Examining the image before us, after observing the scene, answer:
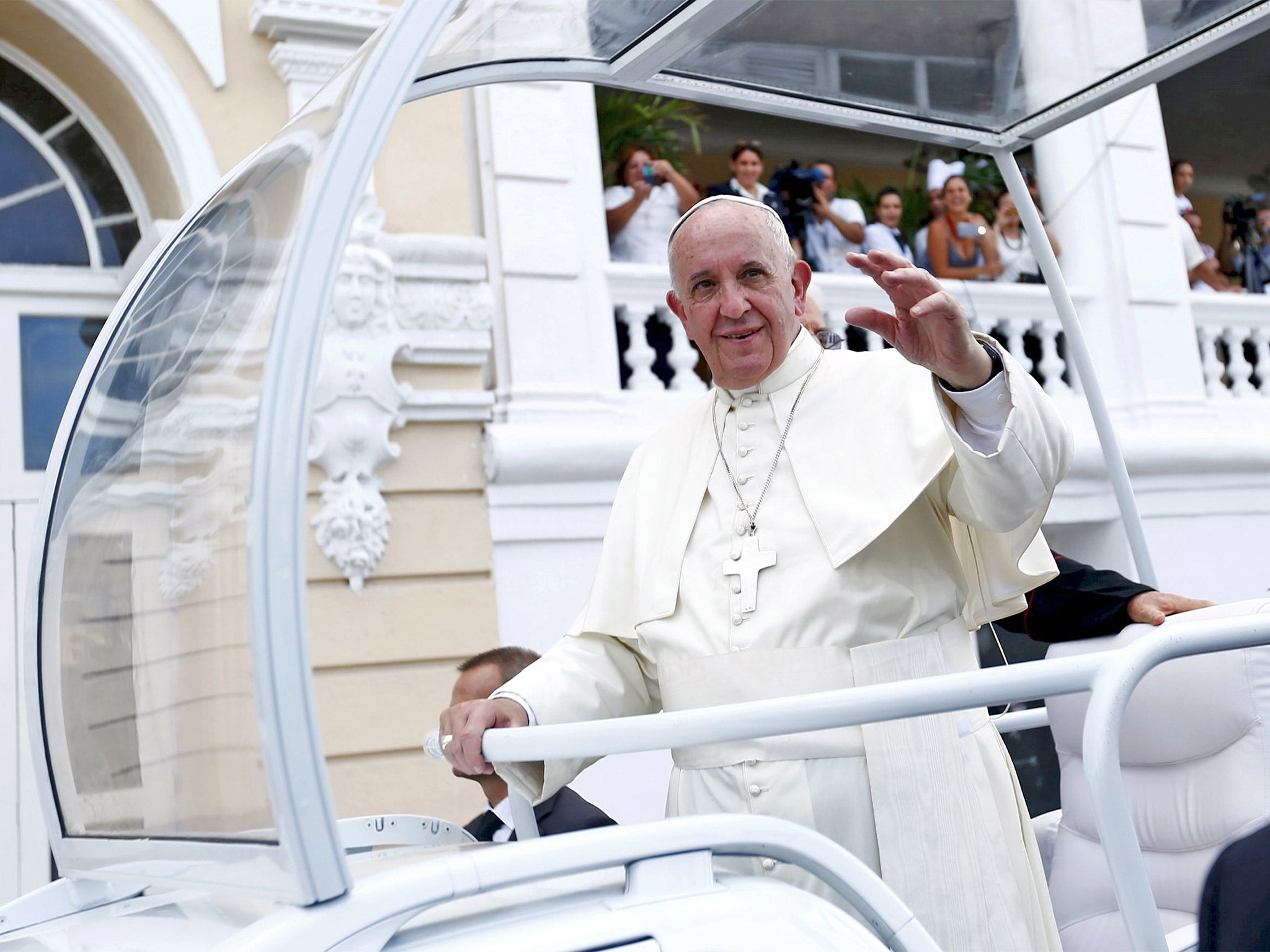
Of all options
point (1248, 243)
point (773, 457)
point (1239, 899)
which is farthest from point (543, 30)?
point (1248, 243)

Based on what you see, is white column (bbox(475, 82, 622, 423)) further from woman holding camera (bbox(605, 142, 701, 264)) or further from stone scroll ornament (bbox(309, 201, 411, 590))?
stone scroll ornament (bbox(309, 201, 411, 590))

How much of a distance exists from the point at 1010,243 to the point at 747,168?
5.91ft

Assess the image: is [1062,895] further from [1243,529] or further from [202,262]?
[1243,529]

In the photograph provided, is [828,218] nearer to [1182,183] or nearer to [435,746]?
[1182,183]

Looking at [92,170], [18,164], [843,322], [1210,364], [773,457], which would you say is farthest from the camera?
[1210,364]

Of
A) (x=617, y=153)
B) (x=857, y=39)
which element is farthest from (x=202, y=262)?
(x=617, y=153)

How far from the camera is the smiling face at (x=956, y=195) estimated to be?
7453 mm

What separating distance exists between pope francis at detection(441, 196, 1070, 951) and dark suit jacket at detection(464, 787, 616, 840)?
907 millimetres

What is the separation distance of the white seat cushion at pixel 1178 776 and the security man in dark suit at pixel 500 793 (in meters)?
1.12

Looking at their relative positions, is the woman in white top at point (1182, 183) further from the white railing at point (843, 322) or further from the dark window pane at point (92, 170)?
the dark window pane at point (92, 170)

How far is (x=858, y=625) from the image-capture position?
1.98 m

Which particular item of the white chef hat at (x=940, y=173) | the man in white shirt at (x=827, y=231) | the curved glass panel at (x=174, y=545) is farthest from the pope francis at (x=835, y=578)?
the white chef hat at (x=940, y=173)

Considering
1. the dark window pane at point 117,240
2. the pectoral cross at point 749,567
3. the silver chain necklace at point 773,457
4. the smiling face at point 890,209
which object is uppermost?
the smiling face at point 890,209

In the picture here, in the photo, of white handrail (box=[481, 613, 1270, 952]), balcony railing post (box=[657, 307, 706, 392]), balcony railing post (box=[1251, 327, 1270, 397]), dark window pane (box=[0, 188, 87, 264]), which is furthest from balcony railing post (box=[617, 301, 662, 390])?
white handrail (box=[481, 613, 1270, 952])
